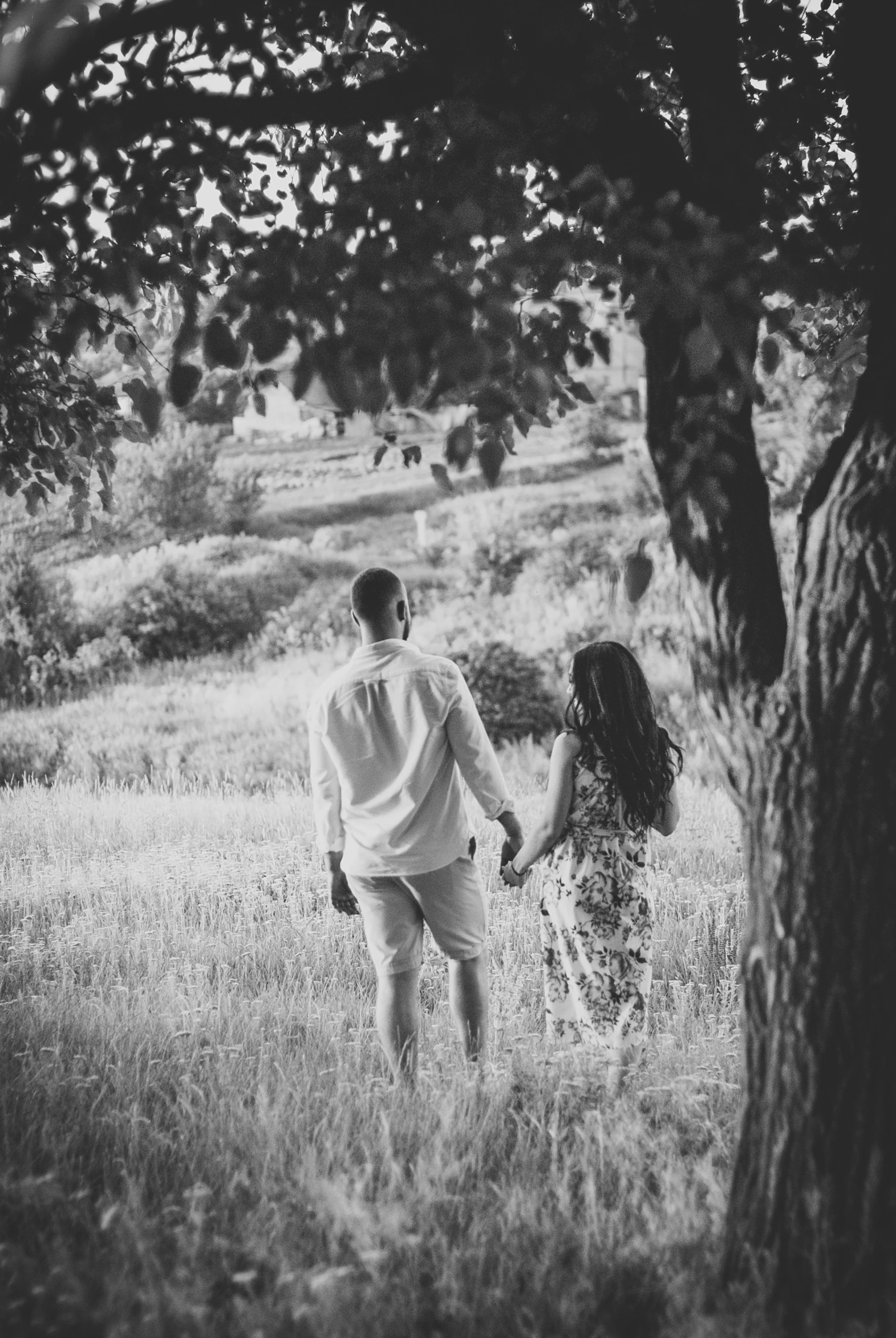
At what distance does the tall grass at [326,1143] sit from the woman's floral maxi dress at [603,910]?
0.59ft

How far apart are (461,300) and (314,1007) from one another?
3.31 metres

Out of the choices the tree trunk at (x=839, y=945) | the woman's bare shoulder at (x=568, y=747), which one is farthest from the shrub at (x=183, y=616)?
the tree trunk at (x=839, y=945)

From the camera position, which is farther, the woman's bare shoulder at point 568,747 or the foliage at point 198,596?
the foliage at point 198,596

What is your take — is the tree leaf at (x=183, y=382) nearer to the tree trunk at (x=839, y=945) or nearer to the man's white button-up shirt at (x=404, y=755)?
the tree trunk at (x=839, y=945)

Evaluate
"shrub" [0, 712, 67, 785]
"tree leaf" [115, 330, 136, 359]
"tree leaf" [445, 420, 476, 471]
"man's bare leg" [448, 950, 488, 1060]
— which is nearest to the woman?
"man's bare leg" [448, 950, 488, 1060]

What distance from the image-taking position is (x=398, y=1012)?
3.98 metres

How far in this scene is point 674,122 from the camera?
179 inches

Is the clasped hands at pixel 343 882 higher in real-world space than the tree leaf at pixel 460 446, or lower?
lower

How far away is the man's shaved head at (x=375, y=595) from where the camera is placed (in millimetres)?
3939

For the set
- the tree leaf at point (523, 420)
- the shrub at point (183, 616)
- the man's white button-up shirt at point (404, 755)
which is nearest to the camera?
the tree leaf at point (523, 420)

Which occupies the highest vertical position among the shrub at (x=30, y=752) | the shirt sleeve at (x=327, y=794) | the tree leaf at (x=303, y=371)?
the tree leaf at (x=303, y=371)

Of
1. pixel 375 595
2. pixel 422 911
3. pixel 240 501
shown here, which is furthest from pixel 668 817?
pixel 240 501

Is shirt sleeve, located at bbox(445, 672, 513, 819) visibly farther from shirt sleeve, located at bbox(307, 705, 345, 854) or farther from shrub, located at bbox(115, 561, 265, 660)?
shrub, located at bbox(115, 561, 265, 660)

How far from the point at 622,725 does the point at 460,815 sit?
0.68 meters
